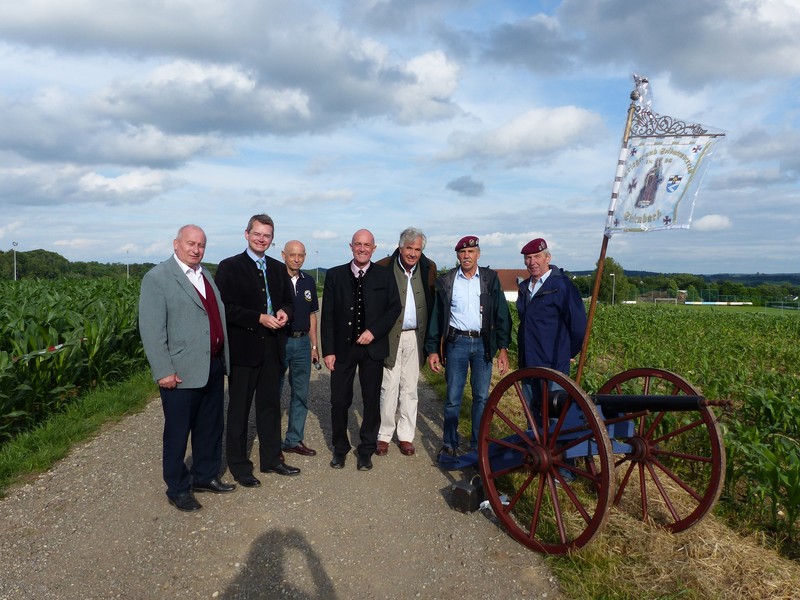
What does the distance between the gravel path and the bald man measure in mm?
492

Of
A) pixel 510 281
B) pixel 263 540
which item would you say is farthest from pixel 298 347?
pixel 510 281

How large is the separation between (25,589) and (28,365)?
393 cm

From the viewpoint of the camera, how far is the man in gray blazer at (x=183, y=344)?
4262mm

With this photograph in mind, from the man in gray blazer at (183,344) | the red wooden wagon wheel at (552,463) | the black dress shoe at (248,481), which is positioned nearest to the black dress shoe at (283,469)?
the black dress shoe at (248,481)

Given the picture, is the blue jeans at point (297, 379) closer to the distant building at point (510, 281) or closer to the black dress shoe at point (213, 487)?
the black dress shoe at point (213, 487)

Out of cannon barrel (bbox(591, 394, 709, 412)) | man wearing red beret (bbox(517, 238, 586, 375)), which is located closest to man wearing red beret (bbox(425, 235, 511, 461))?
man wearing red beret (bbox(517, 238, 586, 375))

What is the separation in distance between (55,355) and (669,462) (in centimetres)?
723

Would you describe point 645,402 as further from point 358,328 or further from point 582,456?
point 358,328

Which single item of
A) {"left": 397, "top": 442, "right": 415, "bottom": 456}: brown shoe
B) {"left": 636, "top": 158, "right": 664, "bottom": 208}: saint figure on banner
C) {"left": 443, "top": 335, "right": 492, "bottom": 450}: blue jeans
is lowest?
{"left": 397, "top": 442, "right": 415, "bottom": 456}: brown shoe

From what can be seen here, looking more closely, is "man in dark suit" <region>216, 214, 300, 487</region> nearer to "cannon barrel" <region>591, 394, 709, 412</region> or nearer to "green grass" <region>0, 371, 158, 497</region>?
"green grass" <region>0, 371, 158, 497</region>

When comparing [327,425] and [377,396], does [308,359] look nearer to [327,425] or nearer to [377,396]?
[377,396]

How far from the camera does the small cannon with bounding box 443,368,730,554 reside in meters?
3.39

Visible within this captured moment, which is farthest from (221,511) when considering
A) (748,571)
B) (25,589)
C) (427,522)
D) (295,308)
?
(748,571)

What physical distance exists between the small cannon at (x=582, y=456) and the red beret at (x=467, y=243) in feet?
5.01
